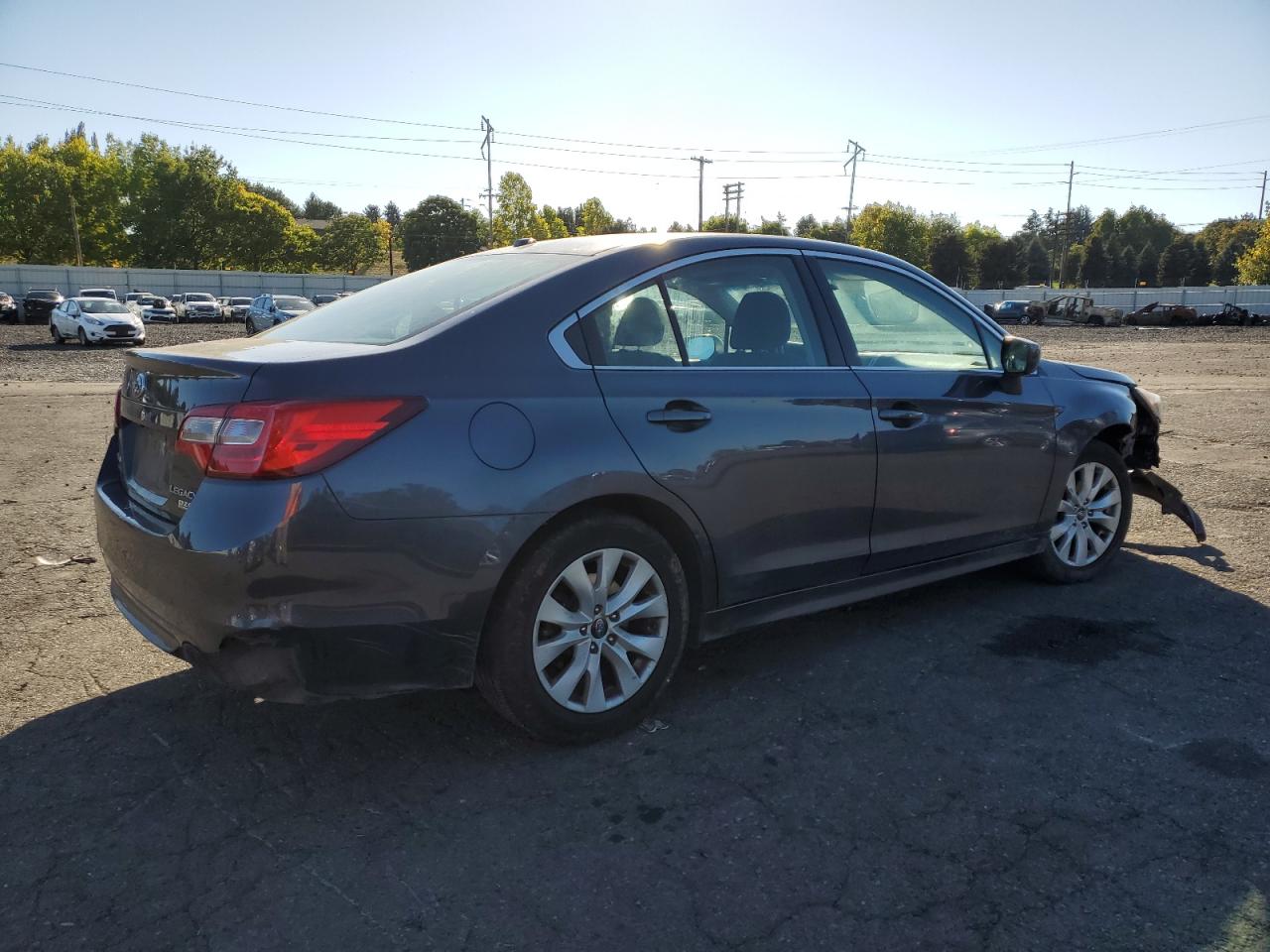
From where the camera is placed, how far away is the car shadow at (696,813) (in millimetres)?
2328

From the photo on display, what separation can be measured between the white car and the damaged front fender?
2957 cm

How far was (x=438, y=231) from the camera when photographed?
10162 cm

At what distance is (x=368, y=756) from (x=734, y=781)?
119 cm

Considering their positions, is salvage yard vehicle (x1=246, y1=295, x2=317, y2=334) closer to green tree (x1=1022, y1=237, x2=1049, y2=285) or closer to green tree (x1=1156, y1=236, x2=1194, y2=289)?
green tree (x1=1156, y1=236, x2=1194, y2=289)

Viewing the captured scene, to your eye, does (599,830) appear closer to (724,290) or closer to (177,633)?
(177,633)

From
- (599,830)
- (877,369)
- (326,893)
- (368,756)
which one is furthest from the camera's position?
(877,369)

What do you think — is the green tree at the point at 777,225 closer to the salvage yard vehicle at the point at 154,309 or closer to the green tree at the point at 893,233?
the green tree at the point at 893,233

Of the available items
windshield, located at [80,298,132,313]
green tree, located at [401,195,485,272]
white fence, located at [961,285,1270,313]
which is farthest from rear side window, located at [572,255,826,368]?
green tree, located at [401,195,485,272]

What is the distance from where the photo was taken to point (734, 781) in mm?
2990

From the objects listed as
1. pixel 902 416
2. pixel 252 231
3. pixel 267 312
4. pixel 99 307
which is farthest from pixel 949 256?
pixel 902 416

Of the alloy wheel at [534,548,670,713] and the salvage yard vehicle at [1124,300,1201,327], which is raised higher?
the salvage yard vehicle at [1124,300,1201,327]

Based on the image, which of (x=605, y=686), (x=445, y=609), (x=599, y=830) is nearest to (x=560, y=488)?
(x=445, y=609)

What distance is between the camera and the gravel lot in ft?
7.64

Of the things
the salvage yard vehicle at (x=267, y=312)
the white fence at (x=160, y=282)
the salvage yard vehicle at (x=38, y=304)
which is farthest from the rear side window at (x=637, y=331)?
the white fence at (x=160, y=282)
